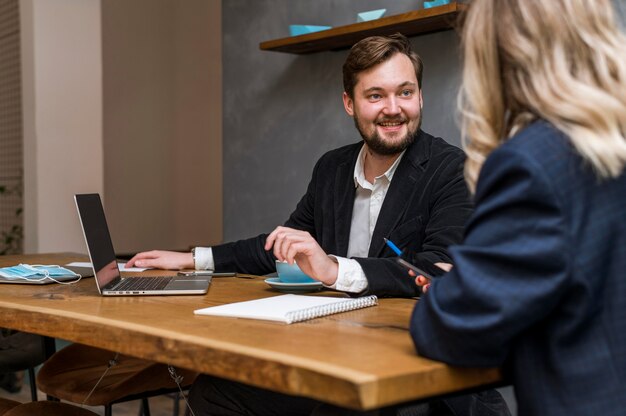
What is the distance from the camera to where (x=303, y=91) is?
384cm

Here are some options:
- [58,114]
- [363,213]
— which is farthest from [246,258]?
[58,114]

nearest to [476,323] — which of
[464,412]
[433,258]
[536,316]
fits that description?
[536,316]

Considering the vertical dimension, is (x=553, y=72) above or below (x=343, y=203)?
Result: above

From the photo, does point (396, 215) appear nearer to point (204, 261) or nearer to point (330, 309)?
point (204, 261)

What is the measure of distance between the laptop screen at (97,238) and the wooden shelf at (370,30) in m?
1.34

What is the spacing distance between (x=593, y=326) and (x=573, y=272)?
8 centimetres

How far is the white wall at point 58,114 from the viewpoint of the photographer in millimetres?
4652

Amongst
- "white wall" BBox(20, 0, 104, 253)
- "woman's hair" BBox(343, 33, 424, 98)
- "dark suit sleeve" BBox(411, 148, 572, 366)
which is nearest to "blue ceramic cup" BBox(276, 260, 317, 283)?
"woman's hair" BBox(343, 33, 424, 98)

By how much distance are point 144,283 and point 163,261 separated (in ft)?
1.44

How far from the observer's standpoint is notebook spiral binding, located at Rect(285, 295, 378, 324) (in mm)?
1402

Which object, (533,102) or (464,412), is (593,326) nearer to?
(533,102)

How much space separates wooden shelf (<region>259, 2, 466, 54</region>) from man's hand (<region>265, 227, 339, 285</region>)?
1.28 m

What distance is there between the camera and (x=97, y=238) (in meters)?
1.95

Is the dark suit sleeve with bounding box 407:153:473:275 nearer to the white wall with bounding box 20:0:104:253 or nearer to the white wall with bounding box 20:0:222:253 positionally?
the white wall with bounding box 20:0:104:253
